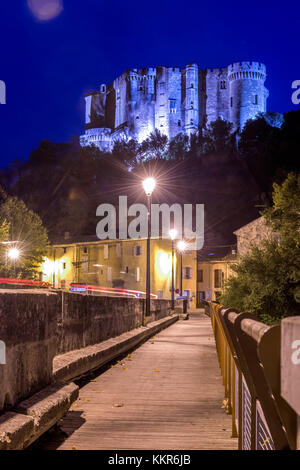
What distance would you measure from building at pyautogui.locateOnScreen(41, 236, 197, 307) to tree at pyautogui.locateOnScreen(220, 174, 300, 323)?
29109 mm

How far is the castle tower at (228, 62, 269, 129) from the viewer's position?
403ft

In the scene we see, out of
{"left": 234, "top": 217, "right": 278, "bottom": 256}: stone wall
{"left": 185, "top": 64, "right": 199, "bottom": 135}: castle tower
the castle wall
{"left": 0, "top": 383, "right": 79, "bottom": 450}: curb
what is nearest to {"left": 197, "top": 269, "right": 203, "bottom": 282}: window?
{"left": 234, "top": 217, "right": 278, "bottom": 256}: stone wall

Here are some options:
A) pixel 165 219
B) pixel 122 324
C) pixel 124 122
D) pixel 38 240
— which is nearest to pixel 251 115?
pixel 124 122

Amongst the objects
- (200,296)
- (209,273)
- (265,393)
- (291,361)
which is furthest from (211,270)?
(291,361)

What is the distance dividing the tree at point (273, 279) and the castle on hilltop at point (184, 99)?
295 ft

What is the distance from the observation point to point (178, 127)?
12512 cm

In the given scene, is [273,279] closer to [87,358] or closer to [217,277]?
[87,358]

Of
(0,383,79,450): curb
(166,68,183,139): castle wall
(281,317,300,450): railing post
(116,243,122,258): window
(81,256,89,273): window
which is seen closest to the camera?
(281,317,300,450): railing post

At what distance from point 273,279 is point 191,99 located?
100 metres

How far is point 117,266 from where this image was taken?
230 ft

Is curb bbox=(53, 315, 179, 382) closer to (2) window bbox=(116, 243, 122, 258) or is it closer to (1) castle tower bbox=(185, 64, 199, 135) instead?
(2) window bbox=(116, 243, 122, 258)

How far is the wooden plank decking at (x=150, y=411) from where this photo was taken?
470cm

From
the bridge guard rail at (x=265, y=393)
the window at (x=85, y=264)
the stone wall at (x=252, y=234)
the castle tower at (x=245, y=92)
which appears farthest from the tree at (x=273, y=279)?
the castle tower at (x=245, y=92)
